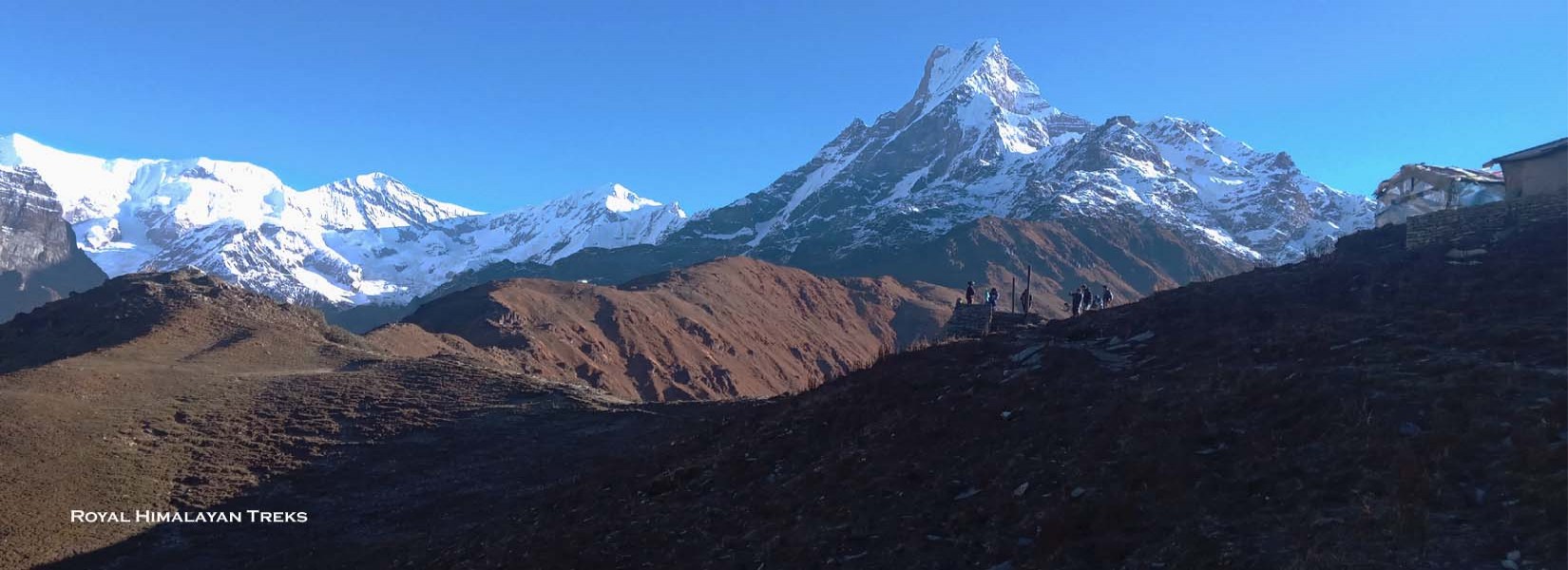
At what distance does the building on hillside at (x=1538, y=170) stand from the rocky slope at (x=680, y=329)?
31670 millimetres

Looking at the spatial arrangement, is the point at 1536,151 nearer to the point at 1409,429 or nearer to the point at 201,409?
the point at 1409,429

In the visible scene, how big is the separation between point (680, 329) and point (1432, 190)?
65.0 m

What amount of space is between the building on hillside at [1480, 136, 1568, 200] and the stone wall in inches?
20.6

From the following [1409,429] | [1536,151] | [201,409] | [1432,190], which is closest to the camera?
[1409,429]

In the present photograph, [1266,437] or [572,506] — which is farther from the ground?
[1266,437]

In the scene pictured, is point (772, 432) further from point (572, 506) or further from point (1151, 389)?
point (1151, 389)

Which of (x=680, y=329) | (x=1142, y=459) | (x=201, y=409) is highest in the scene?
(x=680, y=329)

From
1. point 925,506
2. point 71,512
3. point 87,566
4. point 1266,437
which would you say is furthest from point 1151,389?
point 71,512

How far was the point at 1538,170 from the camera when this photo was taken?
22.1 meters

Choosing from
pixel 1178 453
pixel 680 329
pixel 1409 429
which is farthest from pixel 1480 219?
pixel 680 329

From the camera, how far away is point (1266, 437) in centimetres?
1081

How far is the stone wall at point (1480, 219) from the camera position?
833 inches

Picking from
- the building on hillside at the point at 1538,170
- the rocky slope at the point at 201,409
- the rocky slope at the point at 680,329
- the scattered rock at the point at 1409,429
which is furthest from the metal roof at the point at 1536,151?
the rocky slope at the point at 680,329

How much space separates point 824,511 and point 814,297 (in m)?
101
